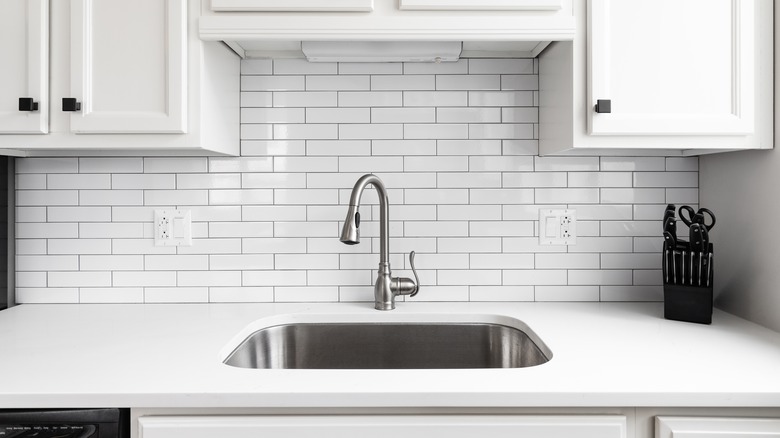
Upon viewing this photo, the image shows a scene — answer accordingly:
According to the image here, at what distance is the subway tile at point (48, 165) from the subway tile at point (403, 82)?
1059mm

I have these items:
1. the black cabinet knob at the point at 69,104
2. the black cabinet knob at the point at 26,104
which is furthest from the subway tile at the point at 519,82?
the black cabinet knob at the point at 26,104

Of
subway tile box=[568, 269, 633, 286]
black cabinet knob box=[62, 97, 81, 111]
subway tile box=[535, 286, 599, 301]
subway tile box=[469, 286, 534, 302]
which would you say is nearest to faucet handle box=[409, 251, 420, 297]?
subway tile box=[469, 286, 534, 302]

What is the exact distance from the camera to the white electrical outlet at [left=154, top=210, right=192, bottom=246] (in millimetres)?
1662

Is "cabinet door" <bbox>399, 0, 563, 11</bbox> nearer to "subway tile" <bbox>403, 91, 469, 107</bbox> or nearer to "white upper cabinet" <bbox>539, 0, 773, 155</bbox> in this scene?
"white upper cabinet" <bbox>539, 0, 773, 155</bbox>

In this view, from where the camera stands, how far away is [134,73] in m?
1.29

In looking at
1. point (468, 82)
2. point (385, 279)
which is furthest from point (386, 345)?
point (468, 82)

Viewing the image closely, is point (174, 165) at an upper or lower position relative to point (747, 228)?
upper

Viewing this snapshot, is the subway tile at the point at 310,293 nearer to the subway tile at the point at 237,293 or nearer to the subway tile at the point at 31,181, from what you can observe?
the subway tile at the point at 237,293

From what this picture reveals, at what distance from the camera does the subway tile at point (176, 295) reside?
5.49 feet

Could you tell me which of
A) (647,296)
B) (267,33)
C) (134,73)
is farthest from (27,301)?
(647,296)

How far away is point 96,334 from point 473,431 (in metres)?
1.02

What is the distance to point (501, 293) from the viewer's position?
66.1 inches

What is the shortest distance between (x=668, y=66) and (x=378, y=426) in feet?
3.83

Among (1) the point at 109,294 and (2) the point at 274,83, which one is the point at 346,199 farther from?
(1) the point at 109,294
